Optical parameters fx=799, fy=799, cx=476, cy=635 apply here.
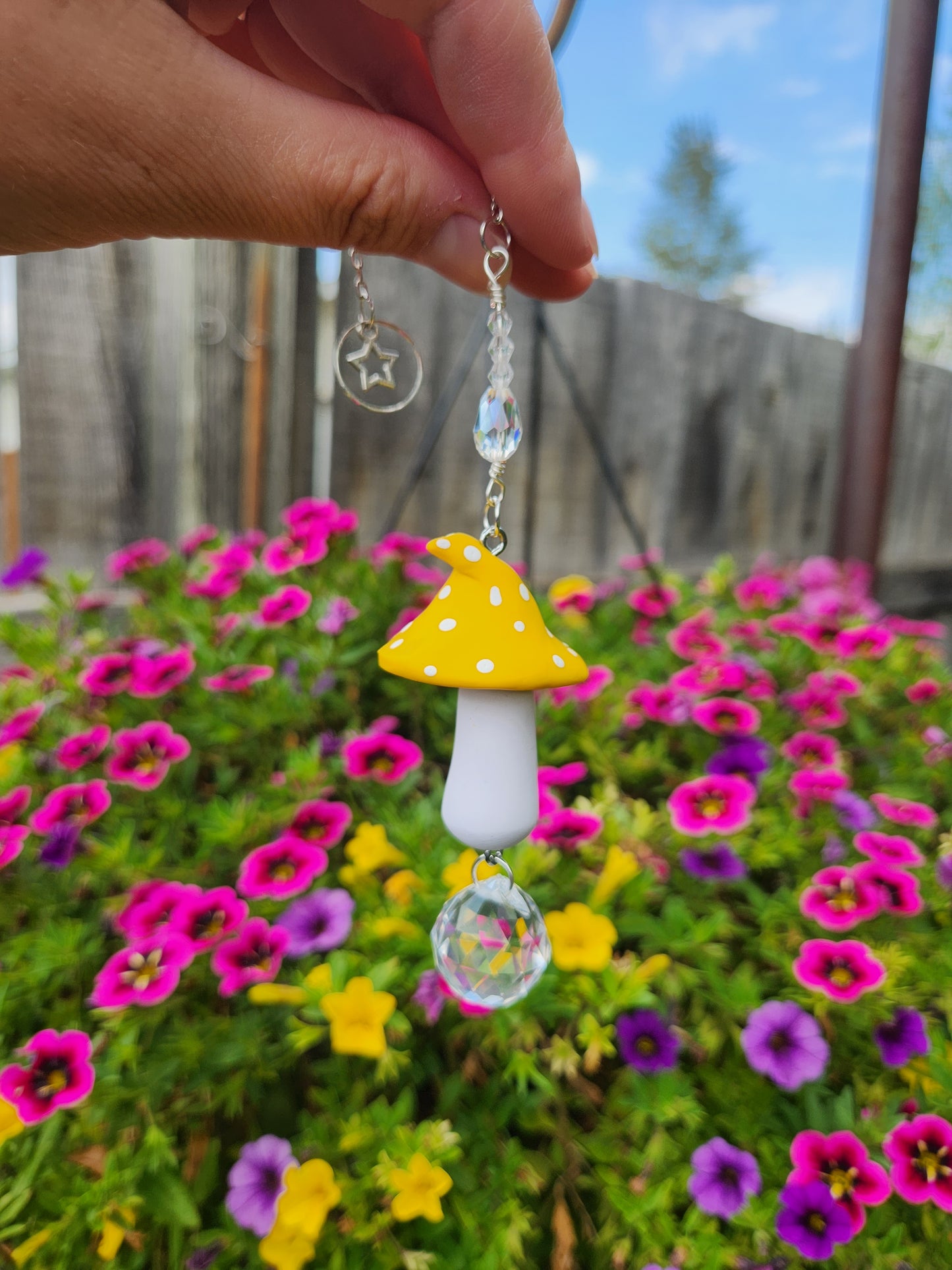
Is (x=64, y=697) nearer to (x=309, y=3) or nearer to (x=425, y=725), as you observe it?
(x=425, y=725)

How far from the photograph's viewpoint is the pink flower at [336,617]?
4.15ft

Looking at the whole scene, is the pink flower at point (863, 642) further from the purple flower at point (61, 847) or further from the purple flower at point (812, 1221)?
the purple flower at point (61, 847)

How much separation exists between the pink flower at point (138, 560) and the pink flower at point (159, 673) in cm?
36

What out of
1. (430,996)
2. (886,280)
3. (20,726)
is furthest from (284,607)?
(886,280)

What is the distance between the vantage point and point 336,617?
1.27 m

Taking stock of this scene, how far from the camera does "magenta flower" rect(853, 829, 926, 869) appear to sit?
41.3 inches

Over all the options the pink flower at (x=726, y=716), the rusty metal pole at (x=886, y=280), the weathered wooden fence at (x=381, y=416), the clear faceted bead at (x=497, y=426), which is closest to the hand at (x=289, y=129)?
the clear faceted bead at (x=497, y=426)

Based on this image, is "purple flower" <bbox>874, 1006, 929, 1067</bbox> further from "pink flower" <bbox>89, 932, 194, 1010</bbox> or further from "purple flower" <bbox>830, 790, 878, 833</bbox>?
"pink flower" <bbox>89, 932, 194, 1010</bbox>

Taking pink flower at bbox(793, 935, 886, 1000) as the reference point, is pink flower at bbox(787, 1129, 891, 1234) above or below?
below

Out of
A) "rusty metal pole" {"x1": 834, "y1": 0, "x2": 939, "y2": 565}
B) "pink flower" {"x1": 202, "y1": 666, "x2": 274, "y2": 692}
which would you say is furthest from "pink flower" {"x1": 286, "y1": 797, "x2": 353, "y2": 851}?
"rusty metal pole" {"x1": 834, "y1": 0, "x2": 939, "y2": 565}

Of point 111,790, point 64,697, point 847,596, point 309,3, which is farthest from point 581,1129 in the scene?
point 847,596

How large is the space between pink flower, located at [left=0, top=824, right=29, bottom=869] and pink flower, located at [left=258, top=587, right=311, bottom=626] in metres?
0.45

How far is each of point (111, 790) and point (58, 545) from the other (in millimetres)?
914

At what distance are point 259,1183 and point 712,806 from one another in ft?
2.21
